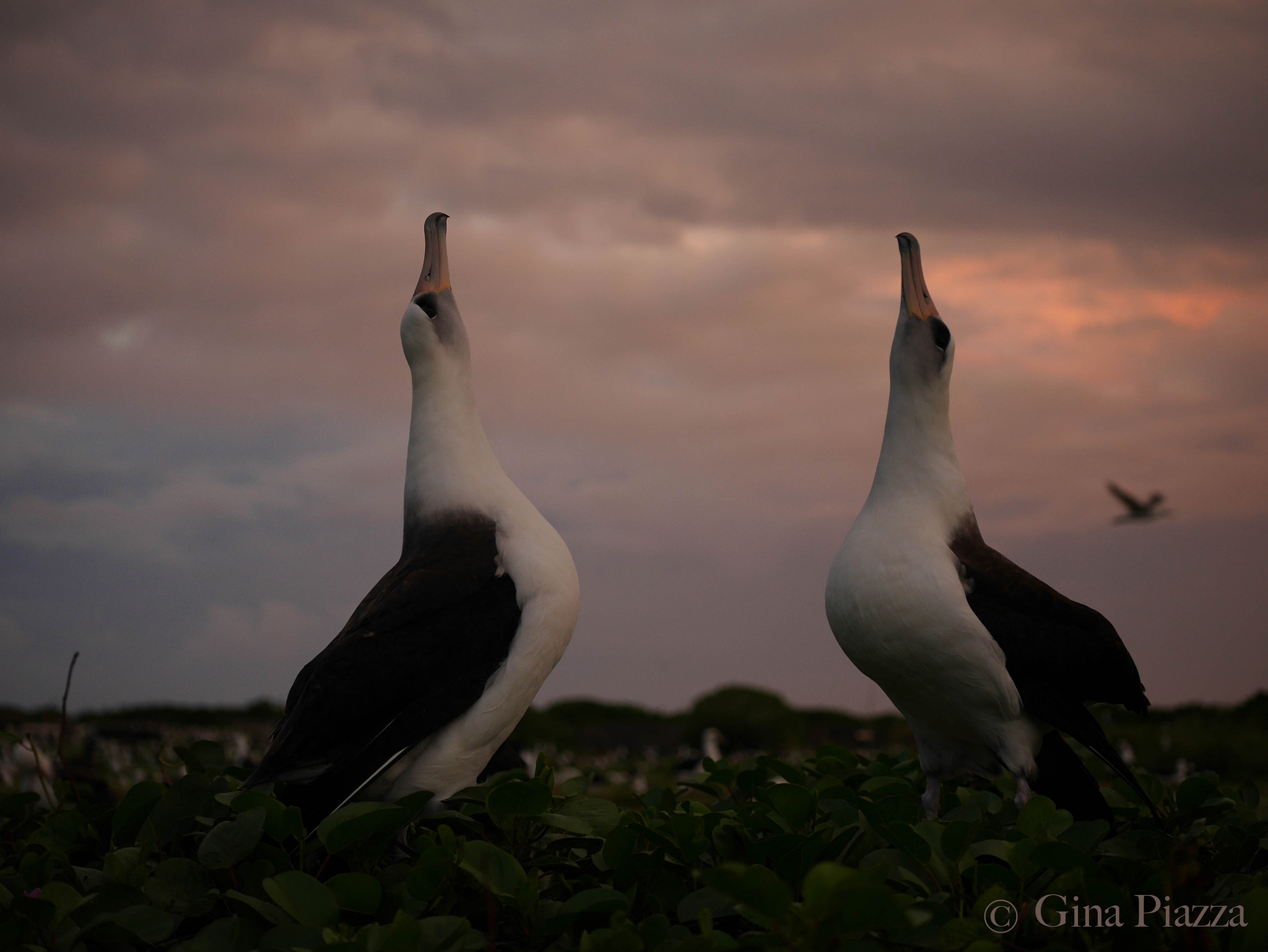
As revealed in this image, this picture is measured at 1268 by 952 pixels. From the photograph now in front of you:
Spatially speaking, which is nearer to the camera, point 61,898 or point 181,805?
point 61,898

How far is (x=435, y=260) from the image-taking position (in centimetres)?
512

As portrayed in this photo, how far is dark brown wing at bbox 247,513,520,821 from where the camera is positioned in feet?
12.2

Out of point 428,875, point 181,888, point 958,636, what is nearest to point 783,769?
point 958,636

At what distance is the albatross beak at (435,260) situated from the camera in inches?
198

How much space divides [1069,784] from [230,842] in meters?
3.41

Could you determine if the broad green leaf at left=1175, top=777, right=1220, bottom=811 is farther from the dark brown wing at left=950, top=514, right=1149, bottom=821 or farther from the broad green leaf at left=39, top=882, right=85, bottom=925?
the broad green leaf at left=39, top=882, right=85, bottom=925

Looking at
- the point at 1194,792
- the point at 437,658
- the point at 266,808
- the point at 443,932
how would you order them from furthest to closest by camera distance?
1. the point at 437,658
2. the point at 1194,792
3. the point at 266,808
4. the point at 443,932

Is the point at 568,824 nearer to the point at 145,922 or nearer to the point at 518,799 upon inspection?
the point at 518,799

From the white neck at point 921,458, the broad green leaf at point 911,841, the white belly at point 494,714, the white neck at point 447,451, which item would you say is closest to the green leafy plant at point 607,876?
the broad green leaf at point 911,841

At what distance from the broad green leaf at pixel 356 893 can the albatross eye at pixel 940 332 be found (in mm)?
3544

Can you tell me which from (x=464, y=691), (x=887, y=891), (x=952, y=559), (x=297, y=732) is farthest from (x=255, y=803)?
(x=952, y=559)

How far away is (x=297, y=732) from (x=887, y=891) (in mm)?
2366

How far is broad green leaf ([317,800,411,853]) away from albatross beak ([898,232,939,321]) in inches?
134

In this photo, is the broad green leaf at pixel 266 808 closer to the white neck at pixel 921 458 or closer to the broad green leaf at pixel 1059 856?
the broad green leaf at pixel 1059 856
